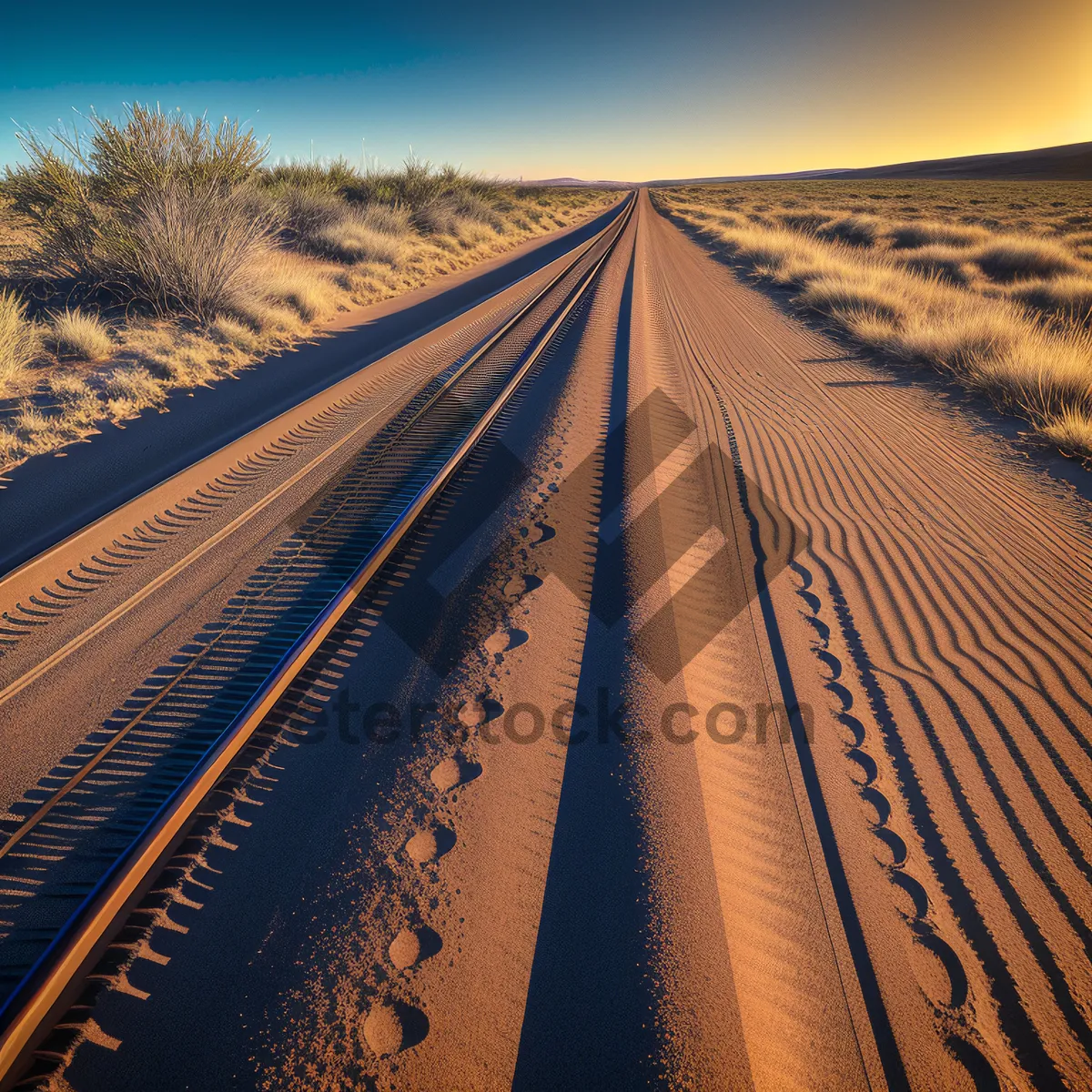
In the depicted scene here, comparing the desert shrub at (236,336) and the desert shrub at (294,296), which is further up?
the desert shrub at (294,296)

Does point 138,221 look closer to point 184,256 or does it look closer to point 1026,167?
point 184,256

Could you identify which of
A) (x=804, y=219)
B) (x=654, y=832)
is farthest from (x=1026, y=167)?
(x=654, y=832)

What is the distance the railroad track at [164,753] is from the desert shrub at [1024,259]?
19.8m

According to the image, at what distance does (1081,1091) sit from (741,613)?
253cm

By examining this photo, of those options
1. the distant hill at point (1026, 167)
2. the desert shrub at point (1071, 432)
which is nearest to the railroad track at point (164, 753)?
the desert shrub at point (1071, 432)

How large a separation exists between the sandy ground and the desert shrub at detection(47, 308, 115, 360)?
269 inches

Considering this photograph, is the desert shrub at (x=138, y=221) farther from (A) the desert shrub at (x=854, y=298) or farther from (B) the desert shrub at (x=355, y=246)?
(A) the desert shrub at (x=854, y=298)

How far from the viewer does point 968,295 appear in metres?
13.9

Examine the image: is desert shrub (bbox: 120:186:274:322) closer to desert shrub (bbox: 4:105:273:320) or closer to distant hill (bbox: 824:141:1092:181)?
desert shrub (bbox: 4:105:273:320)

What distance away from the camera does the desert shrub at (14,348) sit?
7.08 metres

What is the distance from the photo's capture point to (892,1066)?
75.7 inches

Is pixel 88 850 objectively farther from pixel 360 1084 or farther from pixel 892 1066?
pixel 892 1066

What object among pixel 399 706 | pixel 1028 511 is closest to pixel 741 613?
pixel 399 706

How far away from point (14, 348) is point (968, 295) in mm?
18711
